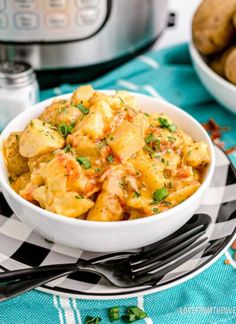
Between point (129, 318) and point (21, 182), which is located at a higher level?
point (21, 182)

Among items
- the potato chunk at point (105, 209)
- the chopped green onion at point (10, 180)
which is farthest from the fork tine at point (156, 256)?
the chopped green onion at point (10, 180)

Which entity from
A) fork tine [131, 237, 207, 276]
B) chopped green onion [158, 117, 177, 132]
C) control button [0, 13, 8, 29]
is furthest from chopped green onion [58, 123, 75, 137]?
control button [0, 13, 8, 29]

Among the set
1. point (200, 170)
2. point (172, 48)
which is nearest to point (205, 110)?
point (172, 48)

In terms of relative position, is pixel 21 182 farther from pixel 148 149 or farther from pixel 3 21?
pixel 3 21

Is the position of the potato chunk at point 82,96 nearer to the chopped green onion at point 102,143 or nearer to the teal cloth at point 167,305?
the chopped green onion at point 102,143

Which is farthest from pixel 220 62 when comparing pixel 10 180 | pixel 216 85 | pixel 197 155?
pixel 10 180

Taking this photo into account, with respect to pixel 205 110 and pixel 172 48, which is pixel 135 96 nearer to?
pixel 205 110
